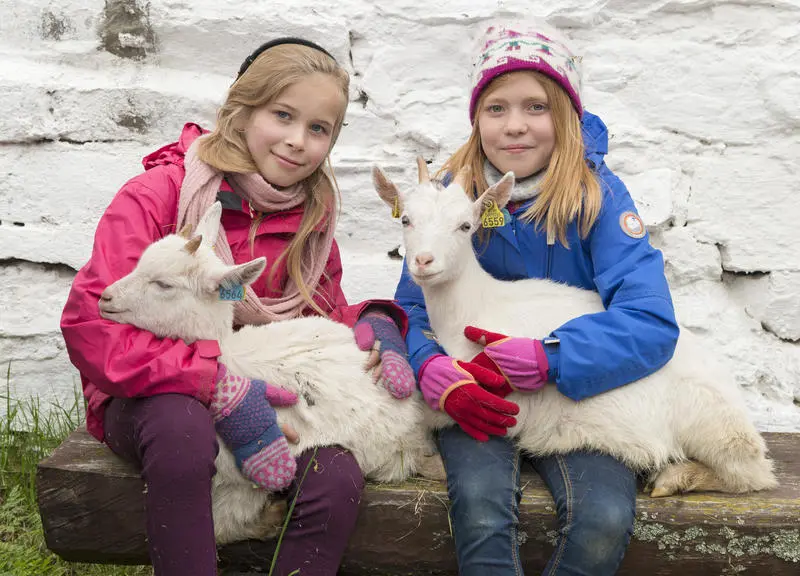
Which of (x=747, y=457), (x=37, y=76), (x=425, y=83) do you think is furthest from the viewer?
(x=425, y=83)

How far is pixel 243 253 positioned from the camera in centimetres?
321

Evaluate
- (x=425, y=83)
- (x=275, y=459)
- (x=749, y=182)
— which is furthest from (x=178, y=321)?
(x=749, y=182)

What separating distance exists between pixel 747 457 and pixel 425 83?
257 cm

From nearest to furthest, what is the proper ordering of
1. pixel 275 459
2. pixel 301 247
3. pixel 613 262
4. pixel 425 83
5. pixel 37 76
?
pixel 275 459, pixel 613 262, pixel 301 247, pixel 37 76, pixel 425 83

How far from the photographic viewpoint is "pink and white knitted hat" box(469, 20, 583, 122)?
3.20m

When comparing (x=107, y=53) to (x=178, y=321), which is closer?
(x=178, y=321)

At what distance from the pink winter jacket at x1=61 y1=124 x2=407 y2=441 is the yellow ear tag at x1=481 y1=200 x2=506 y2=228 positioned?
0.54 metres

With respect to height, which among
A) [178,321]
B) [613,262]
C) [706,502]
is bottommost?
[706,502]

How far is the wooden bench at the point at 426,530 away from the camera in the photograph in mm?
2764

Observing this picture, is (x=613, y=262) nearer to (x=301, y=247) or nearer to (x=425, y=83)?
(x=301, y=247)

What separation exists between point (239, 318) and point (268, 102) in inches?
35.3

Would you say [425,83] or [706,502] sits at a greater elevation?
[425,83]

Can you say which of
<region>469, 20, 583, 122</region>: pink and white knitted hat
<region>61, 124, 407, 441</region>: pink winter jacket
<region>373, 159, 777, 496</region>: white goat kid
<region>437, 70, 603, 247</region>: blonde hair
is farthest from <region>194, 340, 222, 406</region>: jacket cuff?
<region>469, 20, 583, 122</region>: pink and white knitted hat

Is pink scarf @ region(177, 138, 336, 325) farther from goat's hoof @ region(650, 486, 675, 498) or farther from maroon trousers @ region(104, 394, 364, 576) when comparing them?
goat's hoof @ region(650, 486, 675, 498)
